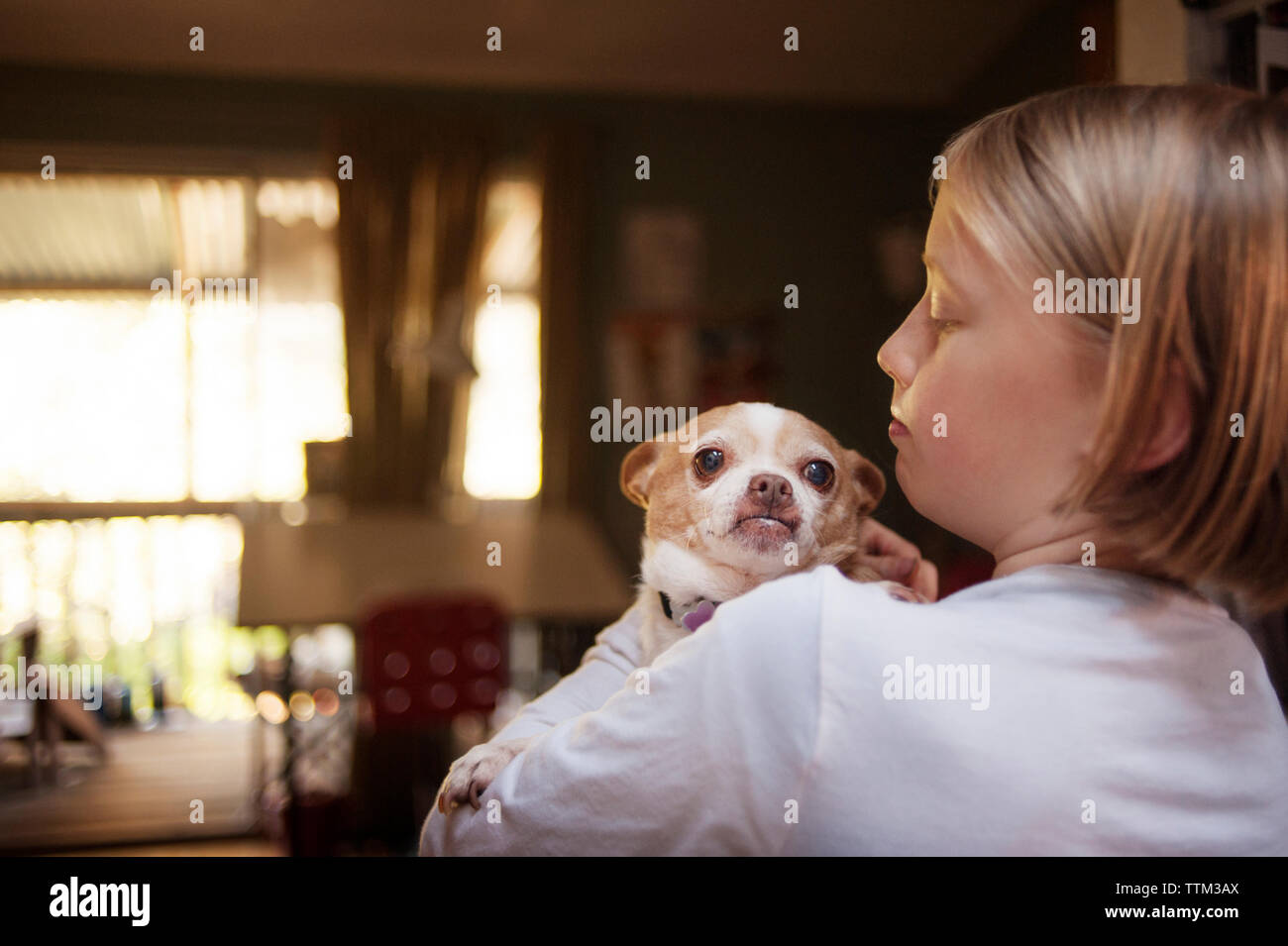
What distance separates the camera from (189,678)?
116cm

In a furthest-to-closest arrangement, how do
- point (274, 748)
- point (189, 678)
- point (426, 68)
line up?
point (274, 748) → point (189, 678) → point (426, 68)

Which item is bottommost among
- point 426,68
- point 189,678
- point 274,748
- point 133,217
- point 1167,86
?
point 274,748

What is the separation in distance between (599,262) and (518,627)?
171 cm

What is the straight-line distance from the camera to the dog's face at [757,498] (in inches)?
18.7

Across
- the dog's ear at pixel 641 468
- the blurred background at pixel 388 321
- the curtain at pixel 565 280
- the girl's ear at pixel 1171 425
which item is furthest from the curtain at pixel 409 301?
the girl's ear at pixel 1171 425

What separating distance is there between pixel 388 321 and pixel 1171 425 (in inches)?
133

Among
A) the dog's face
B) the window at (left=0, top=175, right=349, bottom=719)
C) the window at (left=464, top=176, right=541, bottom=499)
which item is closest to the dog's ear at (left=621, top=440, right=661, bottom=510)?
the dog's face

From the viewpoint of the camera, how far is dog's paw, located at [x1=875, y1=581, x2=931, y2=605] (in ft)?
1.55

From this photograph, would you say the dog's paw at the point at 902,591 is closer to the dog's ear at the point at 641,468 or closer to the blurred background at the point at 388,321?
the blurred background at the point at 388,321

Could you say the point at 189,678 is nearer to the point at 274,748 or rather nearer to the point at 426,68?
the point at 426,68

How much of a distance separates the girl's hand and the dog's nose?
6cm

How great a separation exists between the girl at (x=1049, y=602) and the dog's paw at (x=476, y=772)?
21 mm

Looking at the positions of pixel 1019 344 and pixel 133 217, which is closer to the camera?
pixel 1019 344
